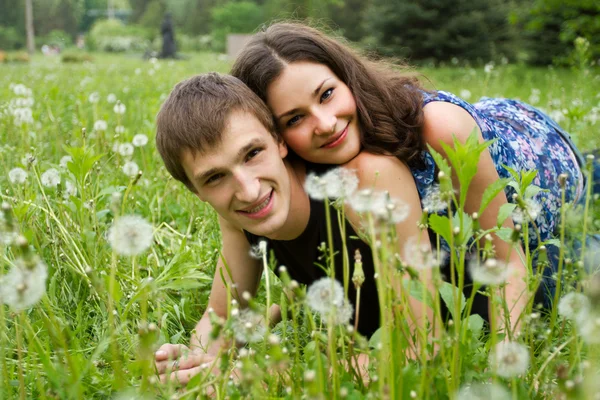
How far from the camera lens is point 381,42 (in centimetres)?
1391

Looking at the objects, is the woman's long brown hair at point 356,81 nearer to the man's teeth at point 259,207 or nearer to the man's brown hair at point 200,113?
the man's brown hair at point 200,113

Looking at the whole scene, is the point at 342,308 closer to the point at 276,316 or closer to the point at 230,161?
the point at 230,161

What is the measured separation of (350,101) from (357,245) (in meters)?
0.46

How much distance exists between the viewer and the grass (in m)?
0.96

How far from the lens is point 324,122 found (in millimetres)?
1791

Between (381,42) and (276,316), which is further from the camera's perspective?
(381,42)

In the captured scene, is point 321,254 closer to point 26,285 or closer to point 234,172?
point 234,172

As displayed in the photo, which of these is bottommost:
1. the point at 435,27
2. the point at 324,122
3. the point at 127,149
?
the point at 435,27

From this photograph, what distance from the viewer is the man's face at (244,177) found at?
1.59m

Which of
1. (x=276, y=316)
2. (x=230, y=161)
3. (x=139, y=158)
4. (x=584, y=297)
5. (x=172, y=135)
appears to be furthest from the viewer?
(x=139, y=158)

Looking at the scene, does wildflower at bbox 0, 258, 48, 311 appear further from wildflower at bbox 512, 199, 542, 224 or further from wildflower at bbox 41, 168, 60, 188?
wildflower at bbox 41, 168, 60, 188

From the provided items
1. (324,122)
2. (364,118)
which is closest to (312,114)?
(324,122)

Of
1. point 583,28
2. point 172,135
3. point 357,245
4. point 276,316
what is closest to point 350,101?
point 357,245

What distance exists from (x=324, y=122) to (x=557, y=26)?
13.4 m
